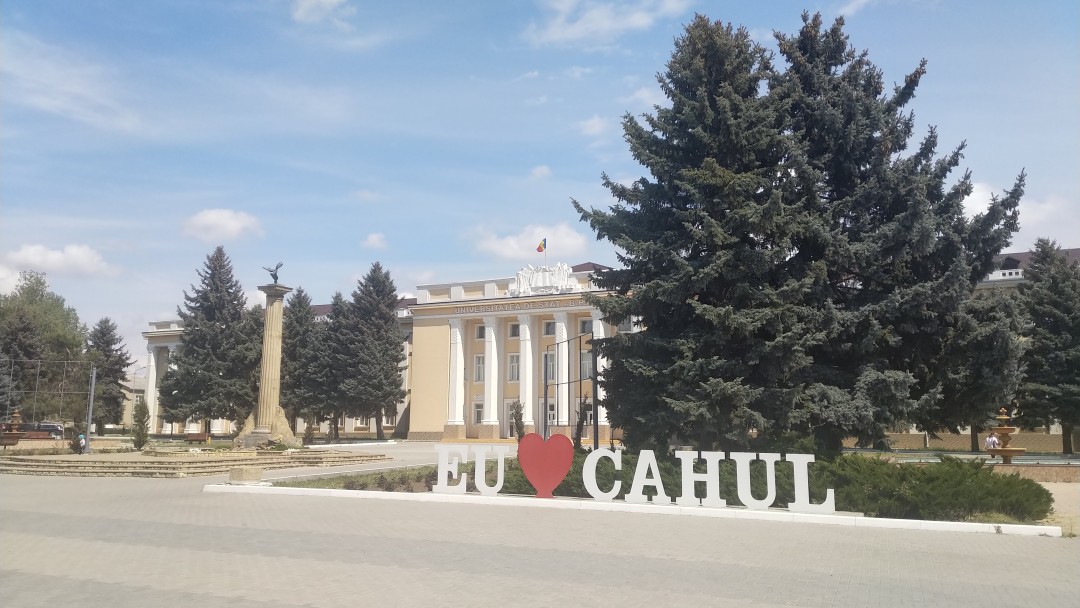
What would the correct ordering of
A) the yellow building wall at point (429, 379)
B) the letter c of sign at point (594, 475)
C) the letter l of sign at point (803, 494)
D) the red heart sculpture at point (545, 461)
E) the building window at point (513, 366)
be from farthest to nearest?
the building window at point (513, 366) < the yellow building wall at point (429, 379) < the red heart sculpture at point (545, 461) < the letter c of sign at point (594, 475) < the letter l of sign at point (803, 494)

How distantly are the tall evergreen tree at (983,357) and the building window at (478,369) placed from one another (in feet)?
136

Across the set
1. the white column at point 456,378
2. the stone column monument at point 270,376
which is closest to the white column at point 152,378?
the white column at point 456,378

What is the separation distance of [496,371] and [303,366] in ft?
44.8

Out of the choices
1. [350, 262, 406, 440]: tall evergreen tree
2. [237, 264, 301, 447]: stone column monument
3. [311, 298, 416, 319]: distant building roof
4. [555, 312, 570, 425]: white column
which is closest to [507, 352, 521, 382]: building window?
[555, 312, 570, 425]: white column

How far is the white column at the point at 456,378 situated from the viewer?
184 ft

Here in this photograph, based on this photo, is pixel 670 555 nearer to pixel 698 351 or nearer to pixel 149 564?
pixel 149 564

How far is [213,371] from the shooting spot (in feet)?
178

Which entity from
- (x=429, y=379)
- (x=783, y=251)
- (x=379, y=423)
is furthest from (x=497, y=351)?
(x=783, y=251)

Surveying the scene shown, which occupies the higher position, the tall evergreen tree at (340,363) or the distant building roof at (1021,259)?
the distant building roof at (1021,259)

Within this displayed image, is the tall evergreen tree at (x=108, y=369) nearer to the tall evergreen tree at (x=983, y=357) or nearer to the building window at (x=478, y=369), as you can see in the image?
the building window at (x=478, y=369)

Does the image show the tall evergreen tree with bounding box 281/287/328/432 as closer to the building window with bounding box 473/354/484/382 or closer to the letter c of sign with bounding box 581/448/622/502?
the building window with bounding box 473/354/484/382

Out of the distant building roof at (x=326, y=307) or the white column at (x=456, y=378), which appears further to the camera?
the distant building roof at (x=326, y=307)

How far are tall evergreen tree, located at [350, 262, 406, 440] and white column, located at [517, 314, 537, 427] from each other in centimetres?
867

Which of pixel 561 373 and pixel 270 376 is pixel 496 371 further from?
pixel 270 376
